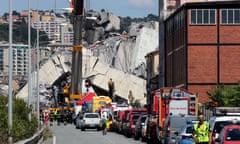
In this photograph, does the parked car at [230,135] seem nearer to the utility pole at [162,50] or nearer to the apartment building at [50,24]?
the apartment building at [50,24]

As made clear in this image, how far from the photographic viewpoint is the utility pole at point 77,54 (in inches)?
4248

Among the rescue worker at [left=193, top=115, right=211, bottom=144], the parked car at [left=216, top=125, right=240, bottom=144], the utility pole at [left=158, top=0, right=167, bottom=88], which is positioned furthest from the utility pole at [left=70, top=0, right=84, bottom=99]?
the parked car at [left=216, top=125, right=240, bottom=144]

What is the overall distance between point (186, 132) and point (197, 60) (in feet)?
227

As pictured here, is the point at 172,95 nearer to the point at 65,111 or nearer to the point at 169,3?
the point at 65,111

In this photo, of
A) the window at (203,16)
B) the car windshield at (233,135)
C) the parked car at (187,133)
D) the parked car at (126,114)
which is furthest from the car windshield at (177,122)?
the window at (203,16)

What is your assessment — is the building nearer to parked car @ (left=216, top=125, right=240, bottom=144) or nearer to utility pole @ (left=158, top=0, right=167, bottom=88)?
utility pole @ (left=158, top=0, right=167, bottom=88)

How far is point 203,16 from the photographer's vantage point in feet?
322

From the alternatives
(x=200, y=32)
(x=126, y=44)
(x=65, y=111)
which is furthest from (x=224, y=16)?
(x=126, y=44)

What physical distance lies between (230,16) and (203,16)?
10.7 ft

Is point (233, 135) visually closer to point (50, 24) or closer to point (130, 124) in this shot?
point (130, 124)

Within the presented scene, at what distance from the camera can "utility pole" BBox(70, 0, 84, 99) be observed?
10789 cm

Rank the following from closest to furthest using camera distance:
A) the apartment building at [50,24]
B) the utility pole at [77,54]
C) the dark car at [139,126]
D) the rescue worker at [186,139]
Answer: the rescue worker at [186,139] → the dark car at [139,126] → the apartment building at [50,24] → the utility pole at [77,54]

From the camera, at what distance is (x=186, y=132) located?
2928cm

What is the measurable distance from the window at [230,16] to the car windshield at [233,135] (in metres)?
75.9
